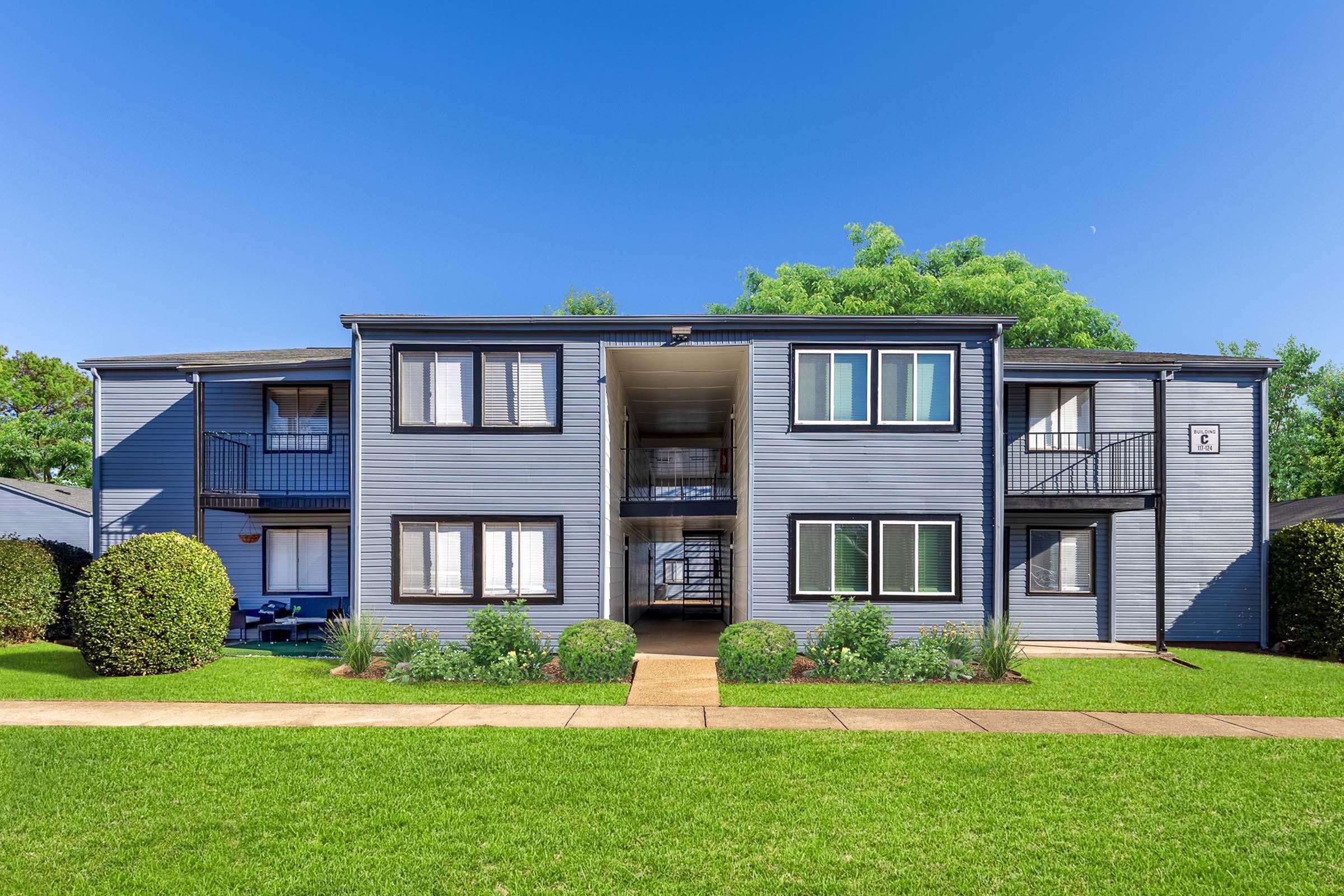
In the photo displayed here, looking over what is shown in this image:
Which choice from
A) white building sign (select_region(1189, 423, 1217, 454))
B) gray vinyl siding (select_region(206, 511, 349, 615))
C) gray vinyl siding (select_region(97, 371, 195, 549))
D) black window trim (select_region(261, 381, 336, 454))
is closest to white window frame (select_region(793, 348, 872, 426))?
white building sign (select_region(1189, 423, 1217, 454))

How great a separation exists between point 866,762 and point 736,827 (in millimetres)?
2096

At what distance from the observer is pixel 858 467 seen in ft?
42.5

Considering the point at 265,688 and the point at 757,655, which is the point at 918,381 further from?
the point at 265,688

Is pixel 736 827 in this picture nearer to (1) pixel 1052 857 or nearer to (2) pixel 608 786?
(2) pixel 608 786

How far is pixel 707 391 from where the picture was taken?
55.9ft

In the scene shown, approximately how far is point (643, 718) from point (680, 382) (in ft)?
28.9

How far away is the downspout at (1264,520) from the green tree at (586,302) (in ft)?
102

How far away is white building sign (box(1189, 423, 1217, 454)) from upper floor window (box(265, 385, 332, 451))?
1914 centimetres

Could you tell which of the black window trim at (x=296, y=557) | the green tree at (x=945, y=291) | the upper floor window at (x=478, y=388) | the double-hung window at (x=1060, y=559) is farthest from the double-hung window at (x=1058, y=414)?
the black window trim at (x=296, y=557)

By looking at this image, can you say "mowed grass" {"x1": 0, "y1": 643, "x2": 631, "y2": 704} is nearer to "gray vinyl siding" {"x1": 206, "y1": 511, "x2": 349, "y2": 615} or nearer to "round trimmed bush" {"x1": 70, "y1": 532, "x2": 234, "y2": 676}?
"round trimmed bush" {"x1": 70, "y1": 532, "x2": 234, "y2": 676}

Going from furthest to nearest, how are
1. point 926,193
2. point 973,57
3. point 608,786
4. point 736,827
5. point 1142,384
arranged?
point 926,193, point 973,57, point 1142,384, point 608,786, point 736,827

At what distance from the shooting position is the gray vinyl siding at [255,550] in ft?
53.0

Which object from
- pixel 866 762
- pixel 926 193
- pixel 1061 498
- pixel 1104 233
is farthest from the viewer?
pixel 926 193

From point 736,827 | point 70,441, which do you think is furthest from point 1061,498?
point 70,441
